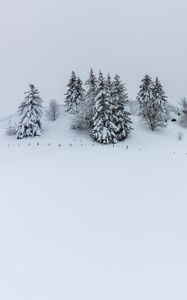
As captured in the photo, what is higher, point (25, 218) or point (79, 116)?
point (79, 116)

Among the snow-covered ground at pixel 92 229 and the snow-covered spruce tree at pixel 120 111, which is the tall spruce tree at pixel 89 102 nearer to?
the snow-covered spruce tree at pixel 120 111

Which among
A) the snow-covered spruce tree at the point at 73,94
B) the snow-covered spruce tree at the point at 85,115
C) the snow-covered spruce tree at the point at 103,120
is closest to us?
the snow-covered spruce tree at the point at 103,120

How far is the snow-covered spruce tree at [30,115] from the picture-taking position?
161ft

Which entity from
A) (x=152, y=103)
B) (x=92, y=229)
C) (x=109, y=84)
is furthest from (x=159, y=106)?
(x=92, y=229)

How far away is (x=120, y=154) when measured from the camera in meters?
39.2

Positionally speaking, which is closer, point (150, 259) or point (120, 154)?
point (150, 259)

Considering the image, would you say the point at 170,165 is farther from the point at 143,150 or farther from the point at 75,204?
the point at 75,204

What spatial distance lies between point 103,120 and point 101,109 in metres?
1.80

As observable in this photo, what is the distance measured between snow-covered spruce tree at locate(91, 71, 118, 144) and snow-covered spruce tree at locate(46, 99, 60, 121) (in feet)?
43.2

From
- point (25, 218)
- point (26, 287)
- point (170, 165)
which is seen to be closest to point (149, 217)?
point (25, 218)

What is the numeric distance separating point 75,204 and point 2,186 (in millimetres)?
7130

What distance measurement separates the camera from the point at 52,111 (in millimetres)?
62469

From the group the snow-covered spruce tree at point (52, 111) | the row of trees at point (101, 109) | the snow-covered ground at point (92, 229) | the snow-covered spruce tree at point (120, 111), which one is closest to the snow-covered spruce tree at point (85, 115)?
the row of trees at point (101, 109)

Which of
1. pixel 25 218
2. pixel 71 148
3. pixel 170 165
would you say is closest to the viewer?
pixel 25 218
